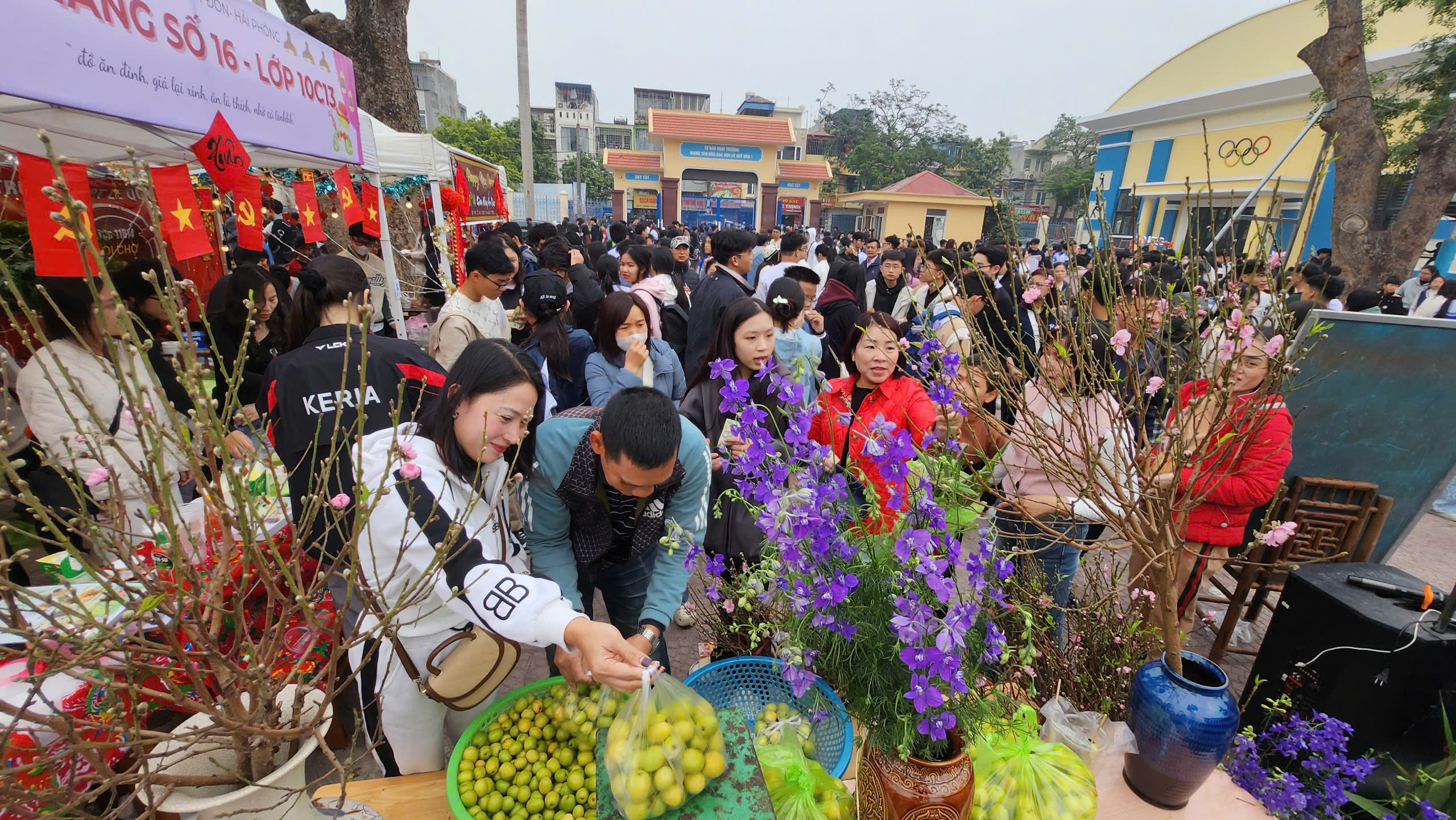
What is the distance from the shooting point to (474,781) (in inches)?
55.1

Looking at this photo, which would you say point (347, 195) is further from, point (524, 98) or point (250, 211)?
point (524, 98)

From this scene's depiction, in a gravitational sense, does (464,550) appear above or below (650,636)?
above

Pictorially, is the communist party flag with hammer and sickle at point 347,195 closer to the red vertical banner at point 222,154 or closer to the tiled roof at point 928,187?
the red vertical banner at point 222,154

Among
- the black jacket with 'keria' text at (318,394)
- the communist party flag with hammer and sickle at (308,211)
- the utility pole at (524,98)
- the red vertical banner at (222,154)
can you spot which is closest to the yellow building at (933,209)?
the utility pole at (524,98)

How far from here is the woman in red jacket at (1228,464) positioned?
54.2 inches

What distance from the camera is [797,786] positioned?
127 centimetres

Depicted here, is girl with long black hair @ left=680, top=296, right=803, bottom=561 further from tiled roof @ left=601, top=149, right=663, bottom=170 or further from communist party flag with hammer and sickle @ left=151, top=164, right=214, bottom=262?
tiled roof @ left=601, top=149, right=663, bottom=170

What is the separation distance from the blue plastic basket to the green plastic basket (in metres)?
0.38

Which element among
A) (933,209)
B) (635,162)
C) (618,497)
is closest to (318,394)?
(618,497)

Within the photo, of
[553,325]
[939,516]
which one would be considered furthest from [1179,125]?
[939,516]

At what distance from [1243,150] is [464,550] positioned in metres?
22.1

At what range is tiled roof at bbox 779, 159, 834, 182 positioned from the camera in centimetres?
3206

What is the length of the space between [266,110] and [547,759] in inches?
147

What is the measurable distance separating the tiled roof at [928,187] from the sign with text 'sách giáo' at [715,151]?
24.4 feet
